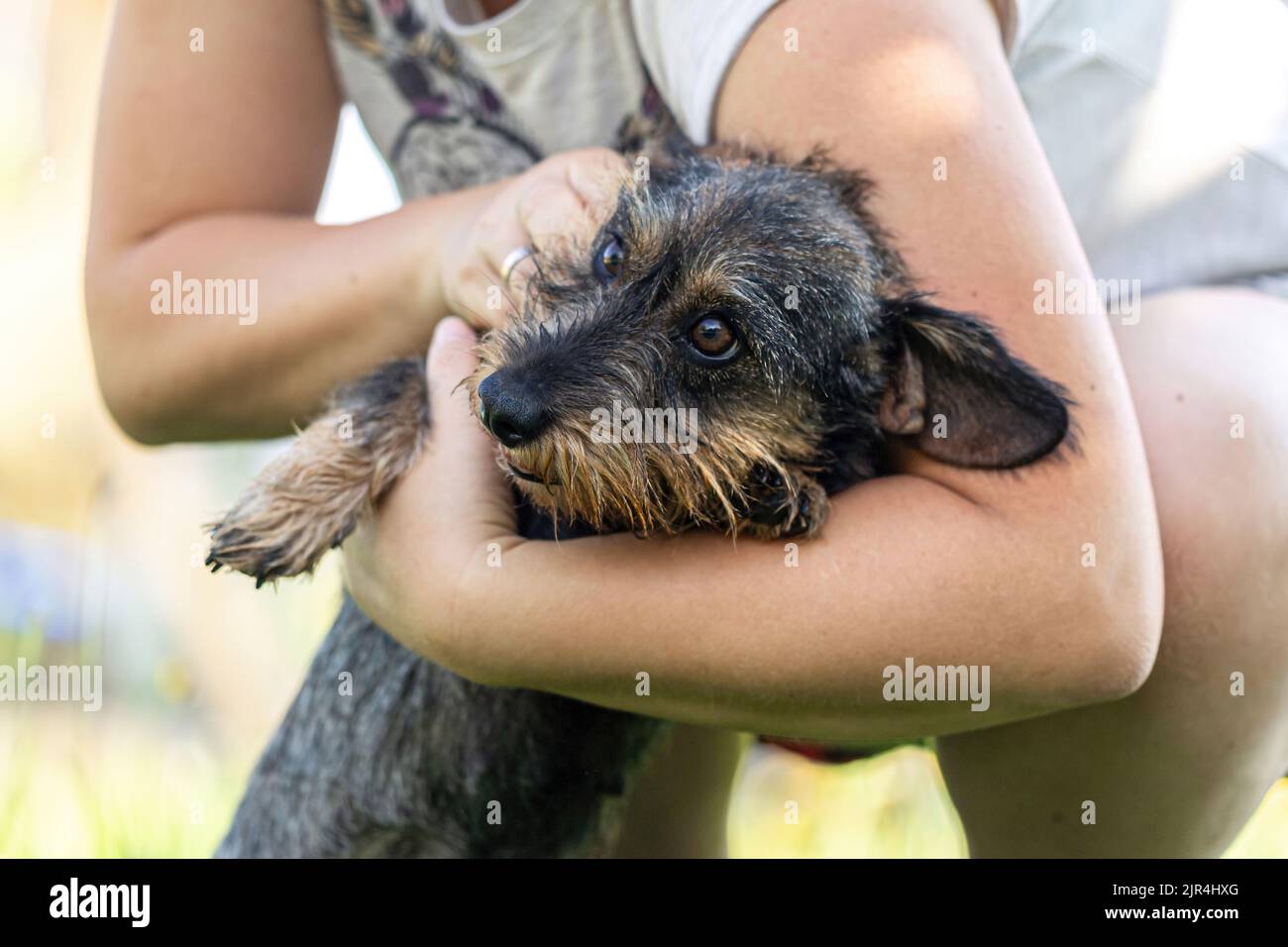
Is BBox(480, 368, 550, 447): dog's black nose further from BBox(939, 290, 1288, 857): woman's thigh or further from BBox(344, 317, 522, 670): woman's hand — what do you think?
BBox(939, 290, 1288, 857): woman's thigh

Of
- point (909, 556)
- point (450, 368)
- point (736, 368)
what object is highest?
point (450, 368)

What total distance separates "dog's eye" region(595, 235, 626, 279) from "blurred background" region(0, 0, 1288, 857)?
282 centimetres

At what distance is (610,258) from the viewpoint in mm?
2135

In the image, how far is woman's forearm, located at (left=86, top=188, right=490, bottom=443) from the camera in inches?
97.8

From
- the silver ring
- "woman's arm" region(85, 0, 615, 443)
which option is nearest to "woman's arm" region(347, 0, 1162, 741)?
the silver ring

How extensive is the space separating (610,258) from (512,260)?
0.75 ft

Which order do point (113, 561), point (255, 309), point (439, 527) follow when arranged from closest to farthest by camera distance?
point (439, 527) → point (255, 309) → point (113, 561)

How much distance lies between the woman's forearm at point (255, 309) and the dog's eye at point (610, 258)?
1.38 ft

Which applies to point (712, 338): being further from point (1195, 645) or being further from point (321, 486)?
point (1195, 645)

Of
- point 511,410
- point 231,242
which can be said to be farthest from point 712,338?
point 231,242

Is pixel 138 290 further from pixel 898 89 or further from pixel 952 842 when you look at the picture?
pixel 952 842

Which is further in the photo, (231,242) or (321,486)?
(231,242)

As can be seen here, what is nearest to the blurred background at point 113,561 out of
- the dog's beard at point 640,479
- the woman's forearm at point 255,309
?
the woman's forearm at point 255,309

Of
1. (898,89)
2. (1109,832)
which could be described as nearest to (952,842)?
(1109,832)
